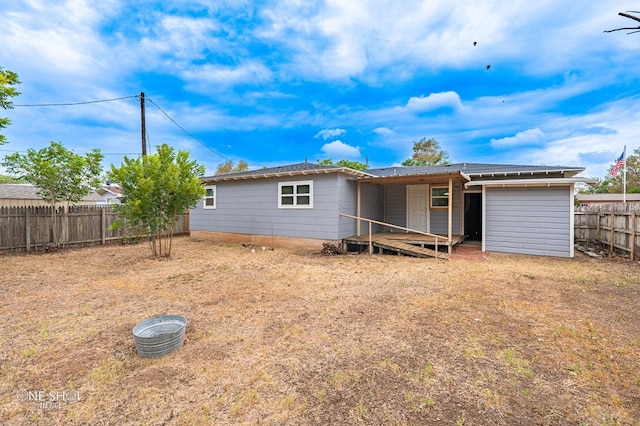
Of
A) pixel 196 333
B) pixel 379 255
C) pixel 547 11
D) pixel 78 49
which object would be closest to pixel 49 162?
pixel 78 49

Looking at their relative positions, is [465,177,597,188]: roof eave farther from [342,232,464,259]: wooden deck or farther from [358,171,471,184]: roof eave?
[342,232,464,259]: wooden deck

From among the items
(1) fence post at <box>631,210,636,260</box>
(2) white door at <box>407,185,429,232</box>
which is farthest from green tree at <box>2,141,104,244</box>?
(1) fence post at <box>631,210,636,260</box>

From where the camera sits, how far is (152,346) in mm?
2773

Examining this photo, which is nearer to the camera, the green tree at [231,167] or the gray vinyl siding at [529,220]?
the gray vinyl siding at [529,220]

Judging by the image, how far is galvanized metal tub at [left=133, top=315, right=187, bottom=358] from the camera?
9.09ft

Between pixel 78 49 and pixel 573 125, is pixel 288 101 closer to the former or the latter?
pixel 78 49

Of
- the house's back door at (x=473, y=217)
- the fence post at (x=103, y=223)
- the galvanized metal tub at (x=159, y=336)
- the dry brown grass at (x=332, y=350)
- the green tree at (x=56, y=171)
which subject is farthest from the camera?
the house's back door at (x=473, y=217)

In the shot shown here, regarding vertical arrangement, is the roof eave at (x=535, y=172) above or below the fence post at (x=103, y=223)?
above

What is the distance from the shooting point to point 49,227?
389 inches

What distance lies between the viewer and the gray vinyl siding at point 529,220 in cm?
821

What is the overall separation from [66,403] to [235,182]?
1002 cm

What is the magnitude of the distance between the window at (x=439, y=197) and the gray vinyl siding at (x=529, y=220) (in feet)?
5.07

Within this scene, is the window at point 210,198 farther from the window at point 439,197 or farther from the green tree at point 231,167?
the green tree at point 231,167

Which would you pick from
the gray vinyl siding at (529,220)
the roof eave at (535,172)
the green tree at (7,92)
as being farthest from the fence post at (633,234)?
the green tree at (7,92)
